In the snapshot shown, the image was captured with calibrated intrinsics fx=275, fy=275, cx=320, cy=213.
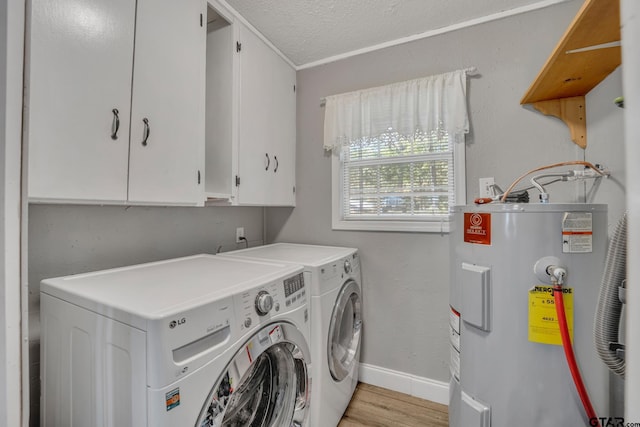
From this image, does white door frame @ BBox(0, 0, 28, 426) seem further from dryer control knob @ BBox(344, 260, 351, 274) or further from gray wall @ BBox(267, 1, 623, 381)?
gray wall @ BBox(267, 1, 623, 381)

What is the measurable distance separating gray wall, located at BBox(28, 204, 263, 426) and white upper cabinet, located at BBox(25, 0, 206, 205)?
32 centimetres

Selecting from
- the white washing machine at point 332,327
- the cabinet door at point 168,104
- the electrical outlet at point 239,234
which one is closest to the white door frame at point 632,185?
the white washing machine at point 332,327

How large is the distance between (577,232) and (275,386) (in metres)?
1.30

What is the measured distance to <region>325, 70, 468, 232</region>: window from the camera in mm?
1794

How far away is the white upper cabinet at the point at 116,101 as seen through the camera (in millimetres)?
893

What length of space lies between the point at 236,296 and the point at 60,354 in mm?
624

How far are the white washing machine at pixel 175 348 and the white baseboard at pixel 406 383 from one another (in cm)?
94

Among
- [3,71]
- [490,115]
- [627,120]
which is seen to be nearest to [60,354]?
[3,71]

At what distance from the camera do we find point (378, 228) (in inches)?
79.3

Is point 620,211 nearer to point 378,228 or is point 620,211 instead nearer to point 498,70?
point 498,70

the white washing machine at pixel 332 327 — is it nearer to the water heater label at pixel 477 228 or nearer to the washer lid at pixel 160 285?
the washer lid at pixel 160 285

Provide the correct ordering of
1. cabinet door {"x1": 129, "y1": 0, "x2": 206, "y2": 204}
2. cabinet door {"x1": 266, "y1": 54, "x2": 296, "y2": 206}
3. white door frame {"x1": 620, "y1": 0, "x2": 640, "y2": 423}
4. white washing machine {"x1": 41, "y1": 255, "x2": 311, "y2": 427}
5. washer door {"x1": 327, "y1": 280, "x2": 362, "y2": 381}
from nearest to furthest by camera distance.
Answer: white door frame {"x1": 620, "y1": 0, "x2": 640, "y2": 423}
white washing machine {"x1": 41, "y1": 255, "x2": 311, "y2": 427}
cabinet door {"x1": 129, "y1": 0, "x2": 206, "y2": 204}
washer door {"x1": 327, "y1": 280, "x2": 362, "y2": 381}
cabinet door {"x1": 266, "y1": 54, "x2": 296, "y2": 206}

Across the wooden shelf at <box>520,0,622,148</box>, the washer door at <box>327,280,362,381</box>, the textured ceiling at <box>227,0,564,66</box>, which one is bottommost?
→ the washer door at <box>327,280,362,381</box>

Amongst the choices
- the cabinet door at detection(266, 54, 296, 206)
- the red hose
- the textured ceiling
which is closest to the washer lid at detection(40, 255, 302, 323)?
the cabinet door at detection(266, 54, 296, 206)
